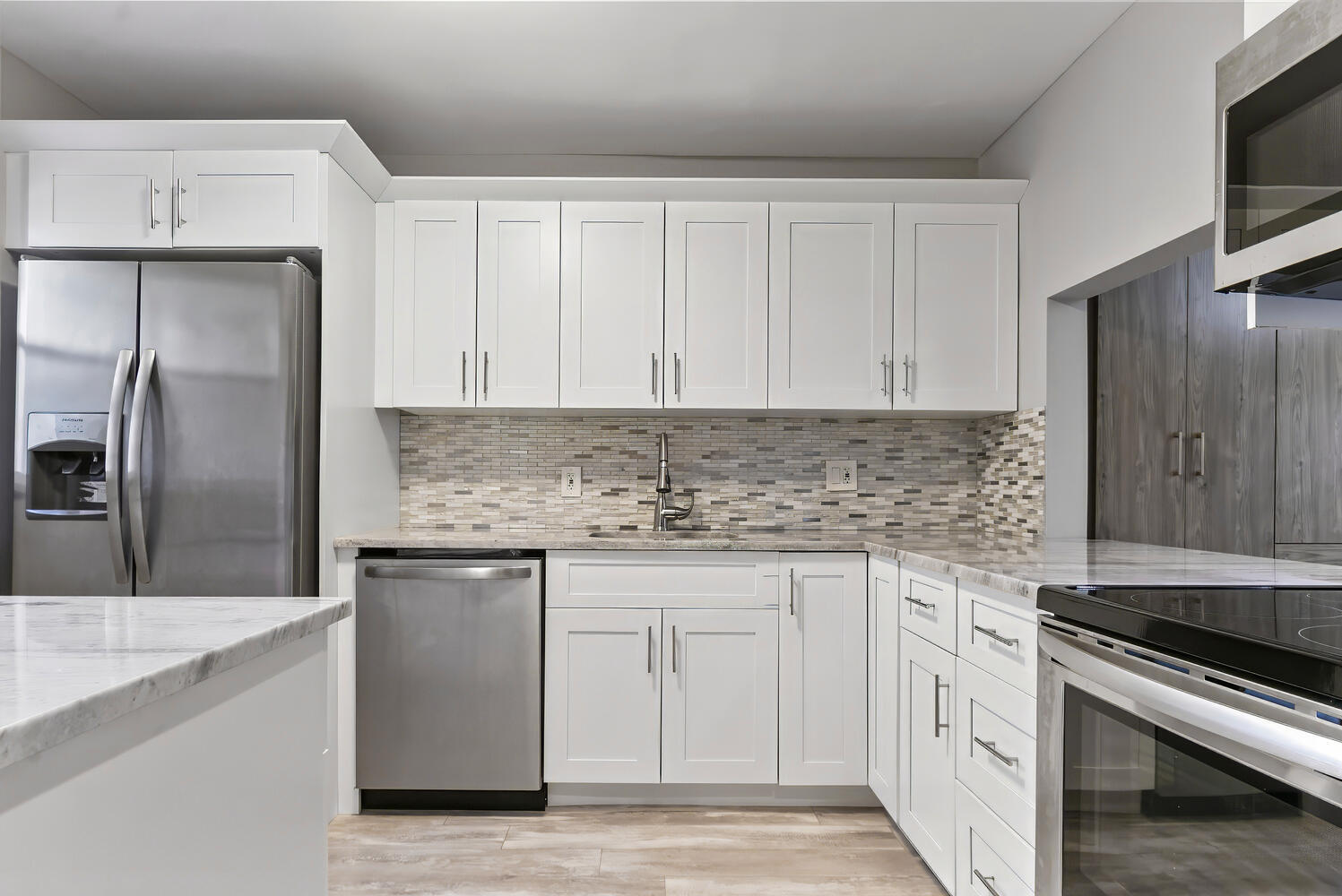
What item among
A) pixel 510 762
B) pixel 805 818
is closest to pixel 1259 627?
pixel 805 818

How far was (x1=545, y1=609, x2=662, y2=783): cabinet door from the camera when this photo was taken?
267cm

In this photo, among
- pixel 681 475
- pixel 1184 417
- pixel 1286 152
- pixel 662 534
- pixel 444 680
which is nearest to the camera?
pixel 1286 152

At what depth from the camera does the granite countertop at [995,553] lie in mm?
1628

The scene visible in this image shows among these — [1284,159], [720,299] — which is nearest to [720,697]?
[720,299]

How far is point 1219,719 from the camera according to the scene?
3.17 ft

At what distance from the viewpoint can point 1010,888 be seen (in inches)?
62.6

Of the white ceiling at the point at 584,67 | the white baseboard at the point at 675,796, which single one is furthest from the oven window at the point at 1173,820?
the white ceiling at the point at 584,67

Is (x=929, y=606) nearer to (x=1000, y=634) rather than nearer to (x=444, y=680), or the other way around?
Answer: (x=1000, y=634)

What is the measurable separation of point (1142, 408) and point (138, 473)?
301 centimetres

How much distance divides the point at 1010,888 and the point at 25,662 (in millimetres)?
1656

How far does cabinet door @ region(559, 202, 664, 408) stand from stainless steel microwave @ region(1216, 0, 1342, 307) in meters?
1.83

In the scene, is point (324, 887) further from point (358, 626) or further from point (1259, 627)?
point (358, 626)

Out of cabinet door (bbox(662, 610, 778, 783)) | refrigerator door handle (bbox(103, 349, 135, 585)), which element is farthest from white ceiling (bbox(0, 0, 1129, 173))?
cabinet door (bbox(662, 610, 778, 783))

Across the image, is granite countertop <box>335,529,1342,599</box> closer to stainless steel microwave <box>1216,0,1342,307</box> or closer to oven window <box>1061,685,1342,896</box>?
oven window <box>1061,685,1342,896</box>
